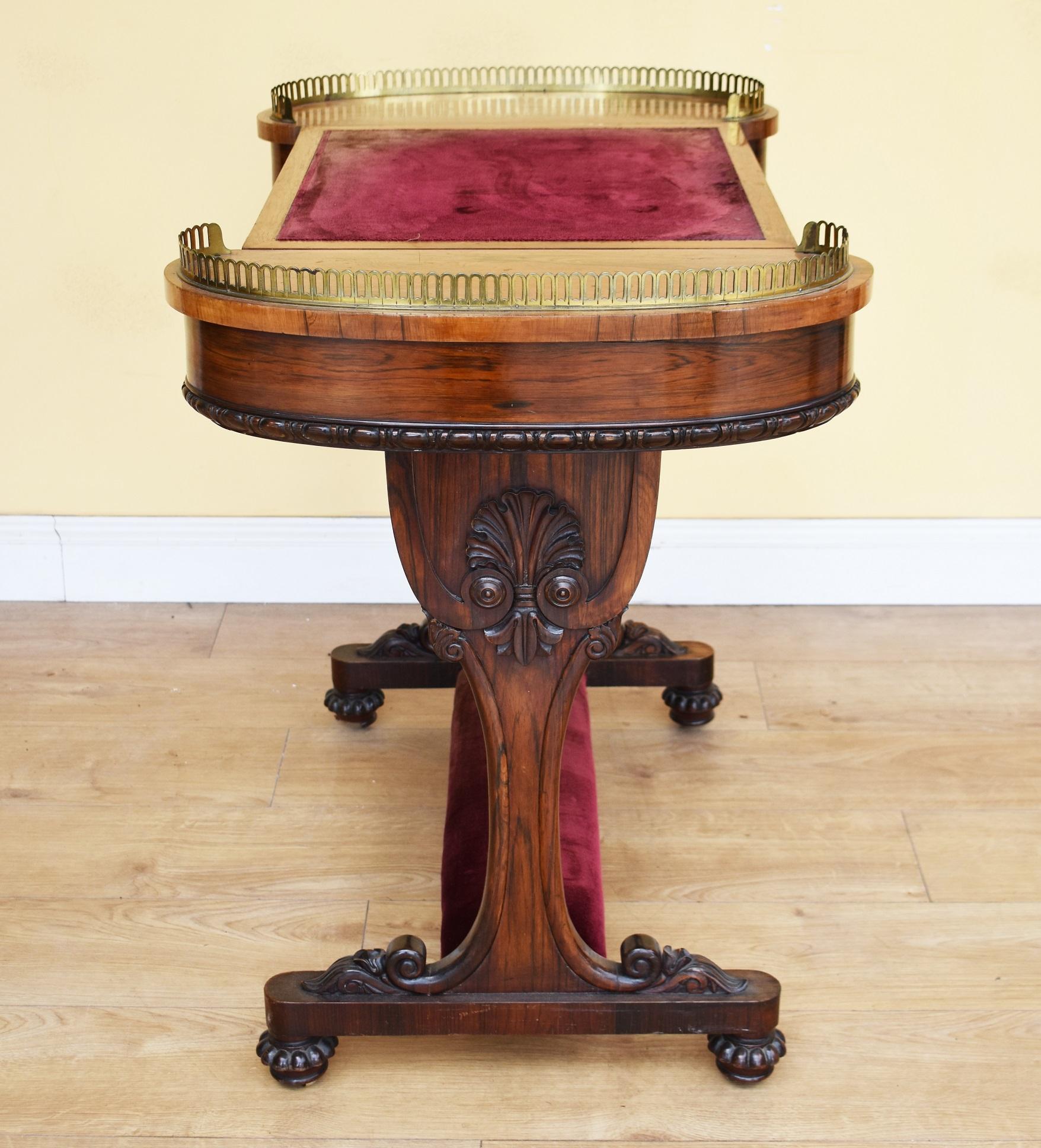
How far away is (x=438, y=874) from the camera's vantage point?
2.21 m

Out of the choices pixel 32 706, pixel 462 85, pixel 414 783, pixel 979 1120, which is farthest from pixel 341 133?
pixel 979 1120

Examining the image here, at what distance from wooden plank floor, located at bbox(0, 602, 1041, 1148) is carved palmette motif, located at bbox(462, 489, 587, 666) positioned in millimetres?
640

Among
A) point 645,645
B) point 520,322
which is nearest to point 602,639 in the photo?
point 520,322

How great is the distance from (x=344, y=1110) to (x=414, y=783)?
0.75 meters

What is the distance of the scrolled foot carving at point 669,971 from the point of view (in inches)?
69.9

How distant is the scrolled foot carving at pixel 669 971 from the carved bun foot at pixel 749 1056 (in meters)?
0.07

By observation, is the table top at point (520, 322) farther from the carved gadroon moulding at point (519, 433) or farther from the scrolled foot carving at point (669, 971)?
the scrolled foot carving at point (669, 971)

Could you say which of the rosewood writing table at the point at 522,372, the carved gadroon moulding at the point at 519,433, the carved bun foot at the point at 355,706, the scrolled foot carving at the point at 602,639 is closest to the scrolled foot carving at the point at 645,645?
the carved bun foot at the point at 355,706

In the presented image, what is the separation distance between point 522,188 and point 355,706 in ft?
3.93

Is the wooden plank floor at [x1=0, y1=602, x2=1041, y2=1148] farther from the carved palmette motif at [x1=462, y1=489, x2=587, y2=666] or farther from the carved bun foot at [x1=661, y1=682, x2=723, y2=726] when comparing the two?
the carved palmette motif at [x1=462, y1=489, x2=587, y2=666]

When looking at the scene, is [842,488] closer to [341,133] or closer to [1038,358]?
[1038,358]

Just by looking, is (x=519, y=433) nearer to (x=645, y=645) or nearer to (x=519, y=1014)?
(x=519, y=1014)

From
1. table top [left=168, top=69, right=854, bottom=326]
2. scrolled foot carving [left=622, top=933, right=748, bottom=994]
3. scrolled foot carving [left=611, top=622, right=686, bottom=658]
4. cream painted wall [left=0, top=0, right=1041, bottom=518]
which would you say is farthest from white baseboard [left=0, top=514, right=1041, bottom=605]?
scrolled foot carving [left=622, top=933, right=748, bottom=994]

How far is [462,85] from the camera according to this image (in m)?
2.21
